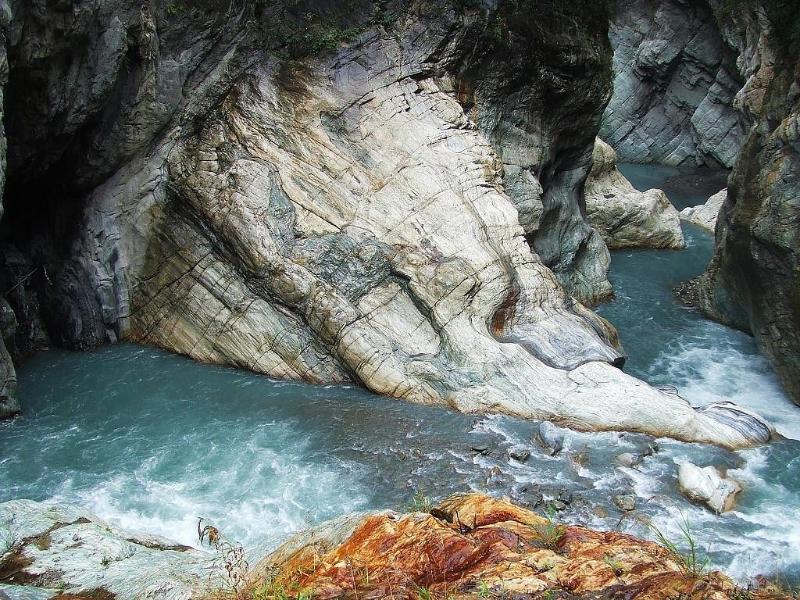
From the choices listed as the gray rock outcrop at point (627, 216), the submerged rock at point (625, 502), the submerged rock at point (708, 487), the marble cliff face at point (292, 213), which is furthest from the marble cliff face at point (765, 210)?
the submerged rock at point (625, 502)

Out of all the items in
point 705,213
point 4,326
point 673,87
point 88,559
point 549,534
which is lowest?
point 88,559

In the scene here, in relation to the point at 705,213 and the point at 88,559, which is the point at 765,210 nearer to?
the point at 88,559

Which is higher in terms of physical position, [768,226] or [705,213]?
[768,226]

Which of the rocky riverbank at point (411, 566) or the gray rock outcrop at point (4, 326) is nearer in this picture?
the rocky riverbank at point (411, 566)

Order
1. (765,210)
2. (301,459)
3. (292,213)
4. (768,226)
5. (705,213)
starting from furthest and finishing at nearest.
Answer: (705,213) → (765,210) → (768,226) → (292,213) → (301,459)

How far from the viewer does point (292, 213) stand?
15055mm

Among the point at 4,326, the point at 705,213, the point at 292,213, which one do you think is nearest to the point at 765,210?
the point at 292,213

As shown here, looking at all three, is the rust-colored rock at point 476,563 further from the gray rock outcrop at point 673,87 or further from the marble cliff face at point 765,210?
the gray rock outcrop at point 673,87

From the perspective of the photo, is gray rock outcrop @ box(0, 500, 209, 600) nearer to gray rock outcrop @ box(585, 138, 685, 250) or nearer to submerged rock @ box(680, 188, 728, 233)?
gray rock outcrop @ box(585, 138, 685, 250)

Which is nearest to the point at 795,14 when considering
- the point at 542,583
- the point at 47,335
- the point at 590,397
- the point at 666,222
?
the point at 666,222

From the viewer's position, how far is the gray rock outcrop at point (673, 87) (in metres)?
40.1

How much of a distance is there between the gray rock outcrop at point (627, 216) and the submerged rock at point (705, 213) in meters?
3.13

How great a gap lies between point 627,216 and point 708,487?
17.6m

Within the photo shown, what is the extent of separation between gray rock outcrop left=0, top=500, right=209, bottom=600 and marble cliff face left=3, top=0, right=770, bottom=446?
6022 mm
